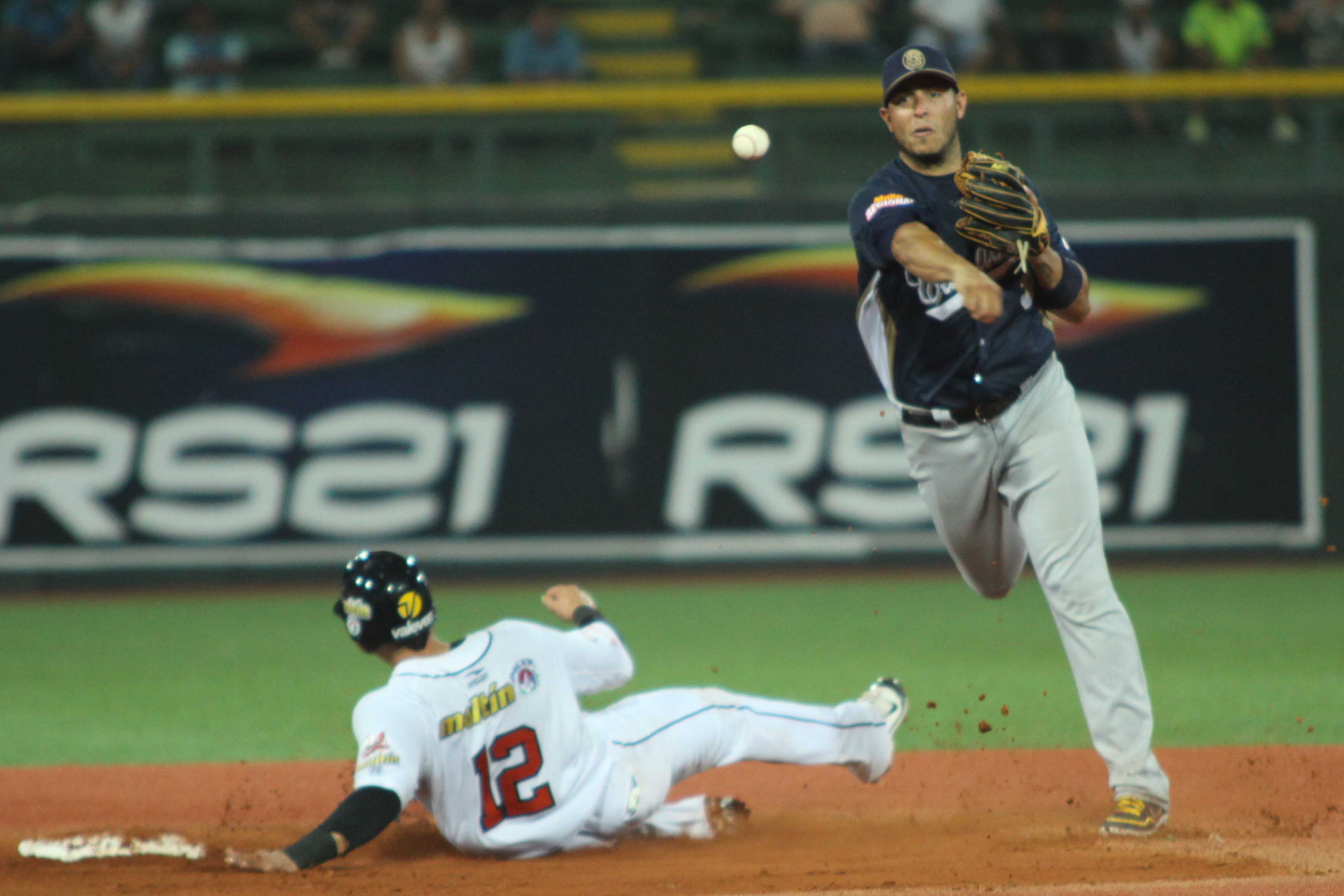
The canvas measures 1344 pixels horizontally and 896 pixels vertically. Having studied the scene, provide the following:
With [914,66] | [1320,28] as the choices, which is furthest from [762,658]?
[1320,28]

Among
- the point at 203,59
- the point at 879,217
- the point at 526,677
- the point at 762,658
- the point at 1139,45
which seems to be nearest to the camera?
the point at 526,677

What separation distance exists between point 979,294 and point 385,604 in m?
1.71

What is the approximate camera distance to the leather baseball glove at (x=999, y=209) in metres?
4.09

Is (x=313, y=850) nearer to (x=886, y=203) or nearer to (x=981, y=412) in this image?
(x=981, y=412)

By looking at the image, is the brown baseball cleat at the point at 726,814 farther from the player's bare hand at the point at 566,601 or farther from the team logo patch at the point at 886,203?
the team logo patch at the point at 886,203

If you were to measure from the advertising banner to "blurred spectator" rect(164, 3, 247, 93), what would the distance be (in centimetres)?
169

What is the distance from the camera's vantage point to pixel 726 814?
4656 mm

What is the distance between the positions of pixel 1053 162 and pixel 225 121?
17.3ft

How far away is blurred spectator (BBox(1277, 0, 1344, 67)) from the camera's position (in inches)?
433

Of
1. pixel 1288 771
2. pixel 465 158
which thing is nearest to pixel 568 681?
pixel 1288 771

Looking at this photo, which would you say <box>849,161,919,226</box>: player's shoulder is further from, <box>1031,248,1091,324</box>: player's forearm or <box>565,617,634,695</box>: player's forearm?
<box>565,617,634,695</box>: player's forearm

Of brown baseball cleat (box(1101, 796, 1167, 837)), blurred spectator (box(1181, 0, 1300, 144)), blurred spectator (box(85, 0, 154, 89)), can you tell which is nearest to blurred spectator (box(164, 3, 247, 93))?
blurred spectator (box(85, 0, 154, 89))

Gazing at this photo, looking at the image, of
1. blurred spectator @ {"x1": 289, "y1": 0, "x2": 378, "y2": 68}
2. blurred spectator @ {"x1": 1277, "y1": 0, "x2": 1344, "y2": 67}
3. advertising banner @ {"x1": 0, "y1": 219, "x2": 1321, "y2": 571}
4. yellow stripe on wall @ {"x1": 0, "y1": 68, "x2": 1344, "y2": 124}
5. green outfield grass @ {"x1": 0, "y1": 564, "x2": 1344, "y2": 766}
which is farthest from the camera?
blurred spectator @ {"x1": 289, "y1": 0, "x2": 378, "y2": 68}

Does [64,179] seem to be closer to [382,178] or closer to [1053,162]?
[382,178]
